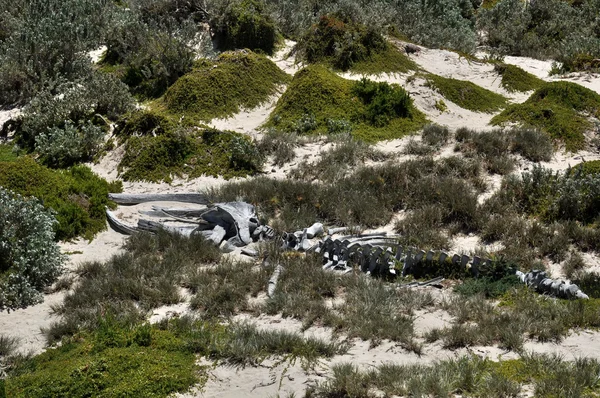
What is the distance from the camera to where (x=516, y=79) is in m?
15.4

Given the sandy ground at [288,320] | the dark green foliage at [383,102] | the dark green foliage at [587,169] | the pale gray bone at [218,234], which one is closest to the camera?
the sandy ground at [288,320]

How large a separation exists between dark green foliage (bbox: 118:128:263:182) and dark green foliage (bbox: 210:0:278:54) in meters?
5.91

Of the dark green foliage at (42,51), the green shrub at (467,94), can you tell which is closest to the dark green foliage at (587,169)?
the green shrub at (467,94)

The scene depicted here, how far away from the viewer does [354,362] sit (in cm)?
611

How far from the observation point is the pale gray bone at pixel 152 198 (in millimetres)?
10344

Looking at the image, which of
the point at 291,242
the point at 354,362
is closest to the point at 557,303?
the point at 354,362

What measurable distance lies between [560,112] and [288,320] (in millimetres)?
7858

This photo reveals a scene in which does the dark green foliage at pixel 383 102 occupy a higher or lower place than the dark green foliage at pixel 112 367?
higher

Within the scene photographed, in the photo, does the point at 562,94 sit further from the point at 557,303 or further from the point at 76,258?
the point at 76,258

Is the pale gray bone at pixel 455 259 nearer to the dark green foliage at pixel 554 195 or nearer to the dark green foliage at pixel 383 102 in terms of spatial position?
the dark green foliage at pixel 554 195

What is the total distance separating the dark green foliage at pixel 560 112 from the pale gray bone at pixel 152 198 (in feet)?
20.3

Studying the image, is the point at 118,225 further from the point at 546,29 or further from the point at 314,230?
the point at 546,29

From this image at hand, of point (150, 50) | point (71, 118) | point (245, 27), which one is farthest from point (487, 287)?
point (245, 27)

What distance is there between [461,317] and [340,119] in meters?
6.99
